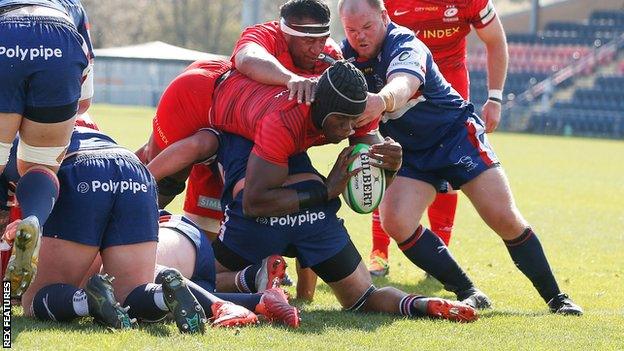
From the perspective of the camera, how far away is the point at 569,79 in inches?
1446

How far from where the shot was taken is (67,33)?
4.91m

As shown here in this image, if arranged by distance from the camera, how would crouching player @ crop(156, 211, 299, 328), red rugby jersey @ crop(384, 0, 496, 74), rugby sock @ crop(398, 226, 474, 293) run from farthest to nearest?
1. red rugby jersey @ crop(384, 0, 496, 74)
2. rugby sock @ crop(398, 226, 474, 293)
3. crouching player @ crop(156, 211, 299, 328)

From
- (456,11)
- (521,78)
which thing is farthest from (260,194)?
(521,78)

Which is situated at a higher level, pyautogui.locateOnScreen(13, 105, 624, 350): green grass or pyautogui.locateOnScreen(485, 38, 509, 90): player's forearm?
pyautogui.locateOnScreen(485, 38, 509, 90): player's forearm

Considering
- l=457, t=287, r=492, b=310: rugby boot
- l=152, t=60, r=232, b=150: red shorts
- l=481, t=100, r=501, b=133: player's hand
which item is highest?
l=152, t=60, r=232, b=150: red shorts

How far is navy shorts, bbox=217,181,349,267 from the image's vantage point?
588 cm

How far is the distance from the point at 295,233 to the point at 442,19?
2725mm

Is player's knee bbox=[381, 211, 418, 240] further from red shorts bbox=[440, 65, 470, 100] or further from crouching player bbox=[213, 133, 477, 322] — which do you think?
red shorts bbox=[440, 65, 470, 100]

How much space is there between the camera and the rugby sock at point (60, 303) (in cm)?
505

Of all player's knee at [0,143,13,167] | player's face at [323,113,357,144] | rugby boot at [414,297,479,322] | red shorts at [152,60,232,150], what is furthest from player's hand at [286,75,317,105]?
player's knee at [0,143,13,167]

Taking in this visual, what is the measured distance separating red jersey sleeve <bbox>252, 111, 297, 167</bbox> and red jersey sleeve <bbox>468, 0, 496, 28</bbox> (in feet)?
8.55

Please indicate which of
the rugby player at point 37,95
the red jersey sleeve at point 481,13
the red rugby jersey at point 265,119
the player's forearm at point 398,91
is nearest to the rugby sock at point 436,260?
the red rugby jersey at point 265,119

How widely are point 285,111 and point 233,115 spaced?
553 millimetres

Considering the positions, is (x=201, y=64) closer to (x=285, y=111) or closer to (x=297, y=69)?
(x=297, y=69)
